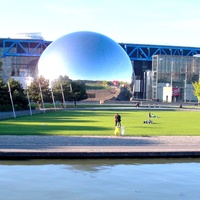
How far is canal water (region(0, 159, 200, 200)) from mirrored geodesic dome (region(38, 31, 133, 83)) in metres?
81.2

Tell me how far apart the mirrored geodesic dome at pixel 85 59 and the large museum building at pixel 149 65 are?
21.9 feet

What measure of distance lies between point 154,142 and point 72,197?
33.1 ft

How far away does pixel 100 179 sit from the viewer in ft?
45.4

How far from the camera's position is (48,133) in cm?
2481

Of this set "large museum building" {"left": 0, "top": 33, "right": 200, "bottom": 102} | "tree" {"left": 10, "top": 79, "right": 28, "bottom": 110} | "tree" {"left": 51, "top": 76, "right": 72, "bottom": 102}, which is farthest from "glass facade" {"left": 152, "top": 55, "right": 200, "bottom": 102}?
"tree" {"left": 10, "top": 79, "right": 28, "bottom": 110}

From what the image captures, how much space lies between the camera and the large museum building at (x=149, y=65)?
111375 millimetres

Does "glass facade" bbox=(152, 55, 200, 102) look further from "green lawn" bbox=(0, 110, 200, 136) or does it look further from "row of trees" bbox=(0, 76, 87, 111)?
"green lawn" bbox=(0, 110, 200, 136)

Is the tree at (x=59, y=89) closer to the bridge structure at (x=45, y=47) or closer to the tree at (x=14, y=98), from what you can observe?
the tree at (x=14, y=98)

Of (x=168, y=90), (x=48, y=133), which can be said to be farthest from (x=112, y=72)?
(x=48, y=133)

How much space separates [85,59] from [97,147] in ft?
272

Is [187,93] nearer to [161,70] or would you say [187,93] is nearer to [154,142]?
[161,70]

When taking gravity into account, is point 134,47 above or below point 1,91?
above

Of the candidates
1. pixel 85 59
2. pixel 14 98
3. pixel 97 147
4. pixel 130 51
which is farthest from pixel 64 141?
pixel 130 51

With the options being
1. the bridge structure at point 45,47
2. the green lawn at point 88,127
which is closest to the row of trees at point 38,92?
the green lawn at point 88,127
